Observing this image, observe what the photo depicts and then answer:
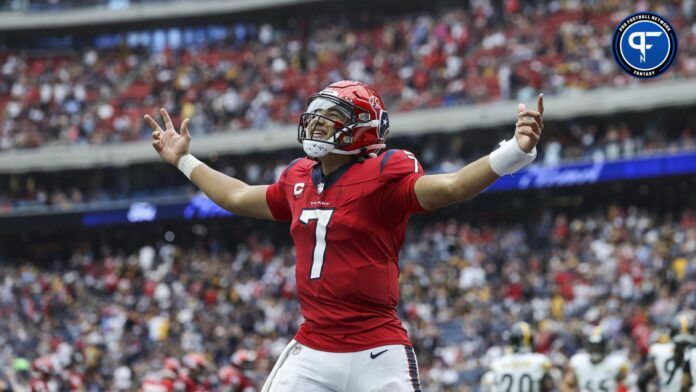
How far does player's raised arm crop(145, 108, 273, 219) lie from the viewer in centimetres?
579

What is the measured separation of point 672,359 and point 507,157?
22.0ft

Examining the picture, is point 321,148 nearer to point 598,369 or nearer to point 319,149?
point 319,149

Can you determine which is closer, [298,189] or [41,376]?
[298,189]

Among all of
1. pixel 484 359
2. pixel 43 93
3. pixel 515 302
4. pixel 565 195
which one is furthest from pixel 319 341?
pixel 43 93

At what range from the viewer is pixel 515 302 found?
2180 cm

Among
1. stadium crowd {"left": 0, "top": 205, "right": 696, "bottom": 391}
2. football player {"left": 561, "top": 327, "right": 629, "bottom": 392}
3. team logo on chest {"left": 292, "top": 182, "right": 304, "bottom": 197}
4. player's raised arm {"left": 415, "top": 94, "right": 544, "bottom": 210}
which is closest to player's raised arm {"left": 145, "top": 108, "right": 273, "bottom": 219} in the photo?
team logo on chest {"left": 292, "top": 182, "right": 304, "bottom": 197}

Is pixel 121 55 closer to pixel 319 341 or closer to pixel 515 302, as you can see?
pixel 515 302

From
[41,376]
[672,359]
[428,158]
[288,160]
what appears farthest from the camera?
[288,160]

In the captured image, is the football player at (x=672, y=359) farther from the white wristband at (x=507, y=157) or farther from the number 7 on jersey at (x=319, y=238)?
the white wristband at (x=507, y=157)

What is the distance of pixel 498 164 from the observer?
4750 millimetres

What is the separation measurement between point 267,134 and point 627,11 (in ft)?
32.2

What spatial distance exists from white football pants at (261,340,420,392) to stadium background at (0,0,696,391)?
11.1m

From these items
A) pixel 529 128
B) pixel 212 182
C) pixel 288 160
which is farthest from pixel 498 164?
pixel 288 160

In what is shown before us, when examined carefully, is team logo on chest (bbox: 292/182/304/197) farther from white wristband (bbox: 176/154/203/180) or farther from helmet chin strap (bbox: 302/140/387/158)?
white wristband (bbox: 176/154/203/180)
